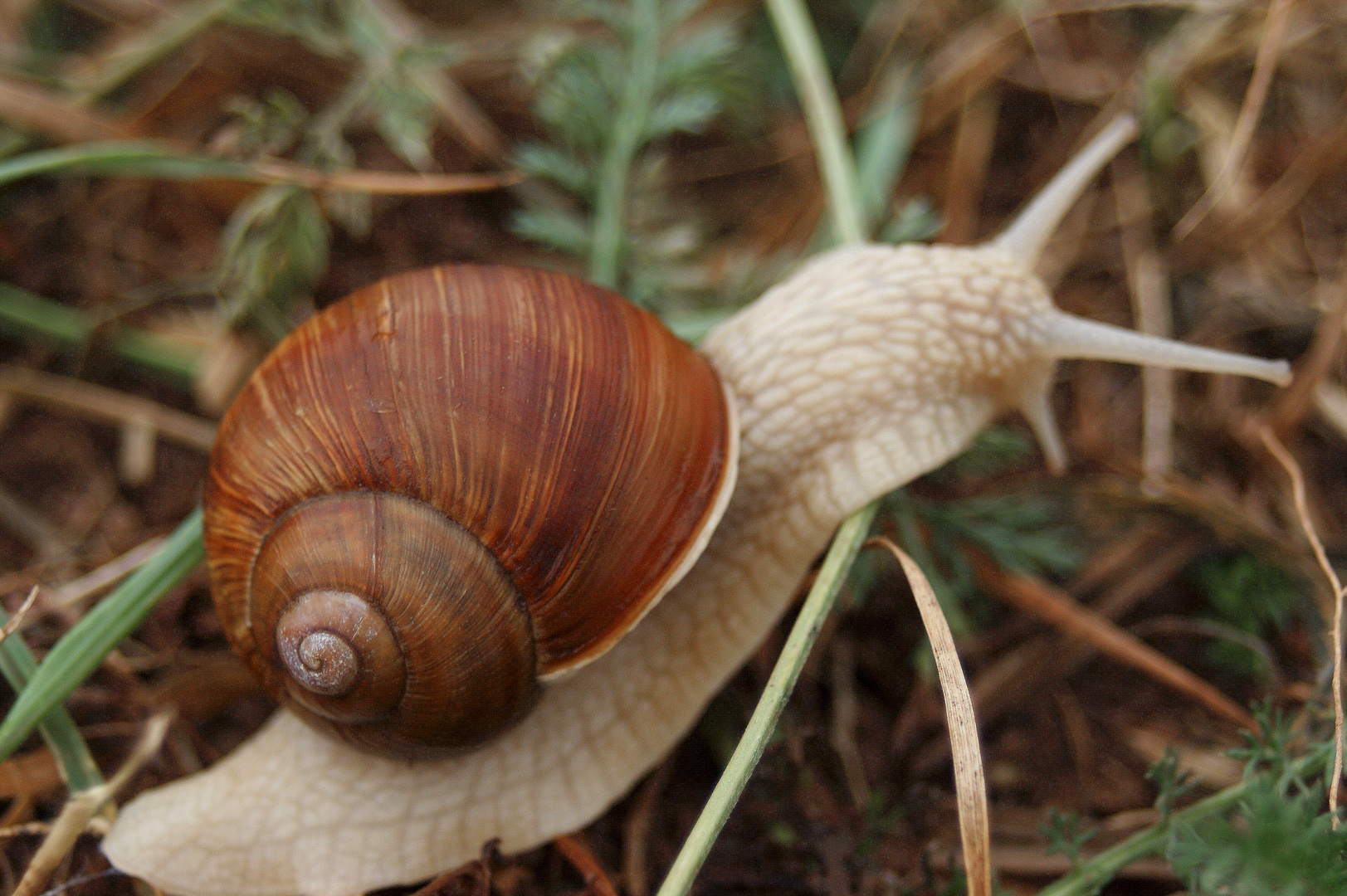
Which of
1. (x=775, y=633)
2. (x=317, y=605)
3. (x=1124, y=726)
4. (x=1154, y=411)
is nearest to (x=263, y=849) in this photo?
(x=317, y=605)

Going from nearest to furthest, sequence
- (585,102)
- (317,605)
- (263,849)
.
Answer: (317,605) → (263,849) → (585,102)

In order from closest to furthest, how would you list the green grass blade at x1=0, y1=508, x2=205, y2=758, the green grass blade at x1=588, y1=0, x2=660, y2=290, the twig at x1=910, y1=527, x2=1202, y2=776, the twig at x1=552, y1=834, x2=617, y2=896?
the green grass blade at x1=0, y1=508, x2=205, y2=758 → the twig at x1=552, y1=834, x2=617, y2=896 → the twig at x1=910, y1=527, x2=1202, y2=776 → the green grass blade at x1=588, y1=0, x2=660, y2=290

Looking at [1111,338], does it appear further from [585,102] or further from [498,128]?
[498,128]

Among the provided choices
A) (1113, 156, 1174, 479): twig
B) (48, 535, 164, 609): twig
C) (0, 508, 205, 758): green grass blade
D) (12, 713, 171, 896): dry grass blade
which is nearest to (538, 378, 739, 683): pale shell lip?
(0, 508, 205, 758): green grass blade

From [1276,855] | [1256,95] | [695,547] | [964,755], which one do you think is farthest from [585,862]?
[1256,95]

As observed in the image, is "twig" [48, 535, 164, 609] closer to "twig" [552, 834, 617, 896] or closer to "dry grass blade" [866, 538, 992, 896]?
"twig" [552, 834, 617, 896]

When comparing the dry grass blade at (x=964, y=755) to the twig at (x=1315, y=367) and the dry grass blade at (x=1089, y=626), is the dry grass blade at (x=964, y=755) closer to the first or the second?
the dry grass blade at (x=1089, y=626)

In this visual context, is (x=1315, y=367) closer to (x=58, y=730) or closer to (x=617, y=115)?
(x=617, y=115)
